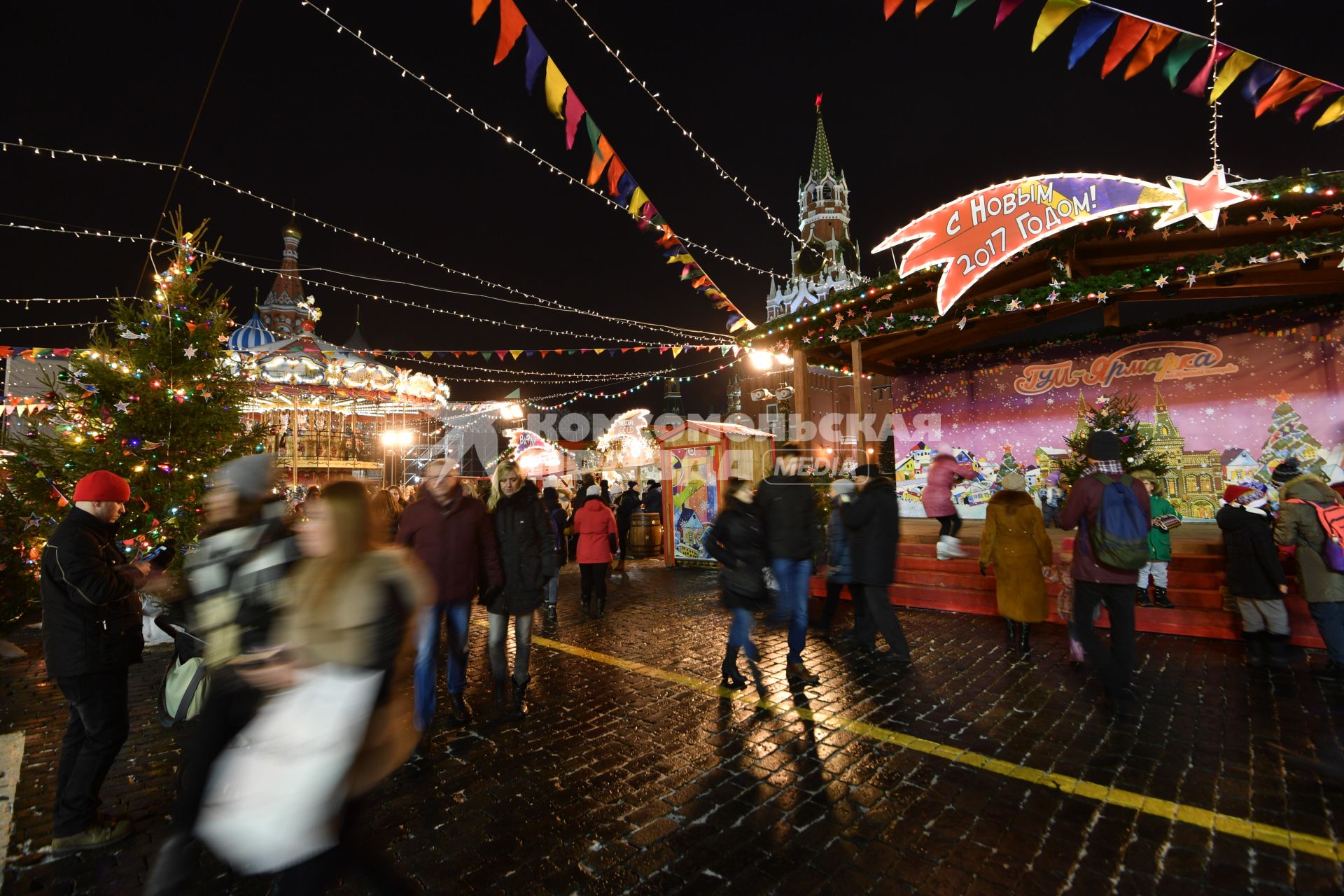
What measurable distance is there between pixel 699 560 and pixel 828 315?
5.14m

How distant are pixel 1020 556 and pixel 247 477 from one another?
228 inches

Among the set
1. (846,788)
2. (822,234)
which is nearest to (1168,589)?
(846,788)

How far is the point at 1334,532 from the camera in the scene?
14.9ft

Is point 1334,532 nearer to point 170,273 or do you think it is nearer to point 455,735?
point 455,735

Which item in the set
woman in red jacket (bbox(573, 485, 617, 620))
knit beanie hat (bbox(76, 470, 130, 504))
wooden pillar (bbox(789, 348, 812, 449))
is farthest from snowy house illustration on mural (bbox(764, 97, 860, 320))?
knit beanie hat (bbox(76, 470, 130, 504))

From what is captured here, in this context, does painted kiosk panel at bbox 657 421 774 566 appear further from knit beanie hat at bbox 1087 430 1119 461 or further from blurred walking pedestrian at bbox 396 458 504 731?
blurred walking pedestrian at bbox 396 458 504 731

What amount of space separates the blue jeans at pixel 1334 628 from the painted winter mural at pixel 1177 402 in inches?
236

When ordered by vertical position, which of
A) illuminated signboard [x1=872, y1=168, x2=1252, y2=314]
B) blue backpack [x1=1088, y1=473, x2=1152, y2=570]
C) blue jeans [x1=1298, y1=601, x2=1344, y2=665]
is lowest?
blue jeans [x1=1298, y1=601, x2=1344, y2=665]

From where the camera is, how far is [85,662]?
2859 mm

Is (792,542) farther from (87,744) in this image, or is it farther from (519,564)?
(87,744)

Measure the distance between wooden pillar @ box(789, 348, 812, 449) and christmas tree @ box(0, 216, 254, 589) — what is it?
8529mm

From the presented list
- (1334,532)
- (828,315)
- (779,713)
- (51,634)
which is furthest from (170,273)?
(1334,532)

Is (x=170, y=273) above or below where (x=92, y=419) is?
above

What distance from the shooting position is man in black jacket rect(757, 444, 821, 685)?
16.1 feet
